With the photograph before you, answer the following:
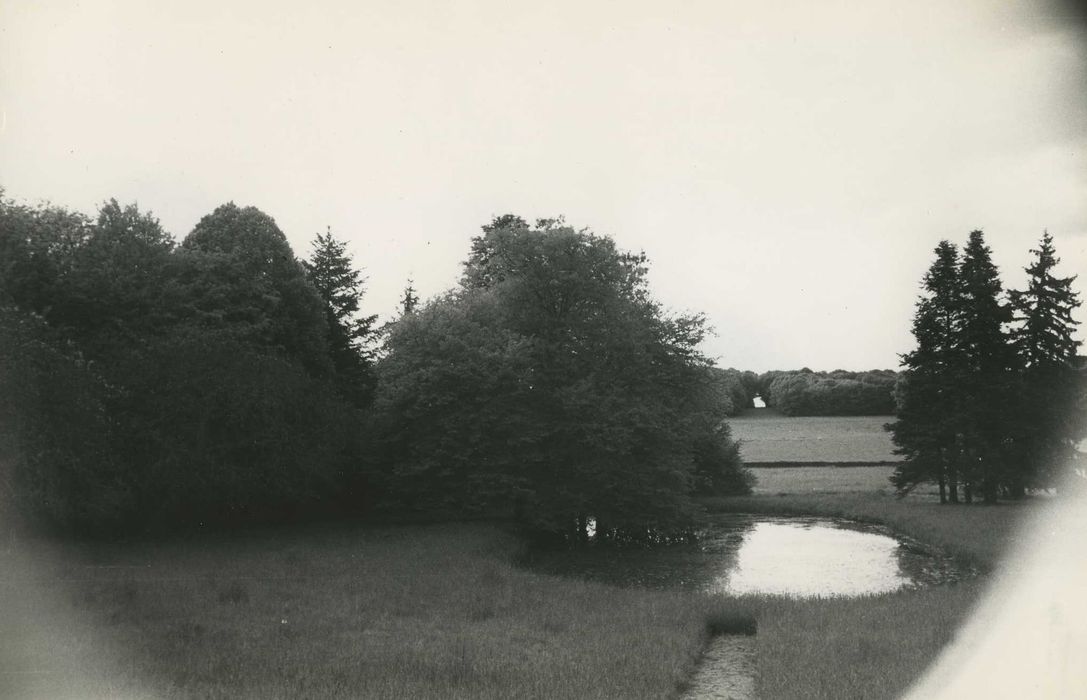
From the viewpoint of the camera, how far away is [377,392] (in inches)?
1393

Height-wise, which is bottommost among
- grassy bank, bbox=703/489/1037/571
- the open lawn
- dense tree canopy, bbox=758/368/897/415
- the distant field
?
grassy bank, bbox=703/489/1037/571

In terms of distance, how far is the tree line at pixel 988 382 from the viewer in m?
39.3

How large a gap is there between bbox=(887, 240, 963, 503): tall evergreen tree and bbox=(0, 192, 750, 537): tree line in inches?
494

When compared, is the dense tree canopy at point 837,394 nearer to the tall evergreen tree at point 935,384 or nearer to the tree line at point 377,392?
the tall evergreen tree at point 935,384

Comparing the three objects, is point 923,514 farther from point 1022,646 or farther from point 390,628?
point 390,628

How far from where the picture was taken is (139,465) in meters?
26.3

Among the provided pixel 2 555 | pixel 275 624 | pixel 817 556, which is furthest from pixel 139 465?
pixel 817 556

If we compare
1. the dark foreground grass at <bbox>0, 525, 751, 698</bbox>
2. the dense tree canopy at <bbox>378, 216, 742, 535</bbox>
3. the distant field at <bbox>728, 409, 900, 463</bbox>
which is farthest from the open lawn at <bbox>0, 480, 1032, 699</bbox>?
the distant field at <bbox>728, 409, 900, 463</bbox>

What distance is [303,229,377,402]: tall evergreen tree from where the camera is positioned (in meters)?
50.1

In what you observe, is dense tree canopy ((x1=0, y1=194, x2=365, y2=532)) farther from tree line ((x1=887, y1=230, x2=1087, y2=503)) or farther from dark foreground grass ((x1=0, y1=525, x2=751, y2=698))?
tree line ((x1=887, y1=230, x2=1087, y2=503))

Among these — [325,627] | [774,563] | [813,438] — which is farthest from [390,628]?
[813,438]

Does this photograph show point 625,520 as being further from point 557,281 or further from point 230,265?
point 230,265

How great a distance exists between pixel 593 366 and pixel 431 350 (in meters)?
6.71

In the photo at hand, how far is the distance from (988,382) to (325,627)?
36.0 m
